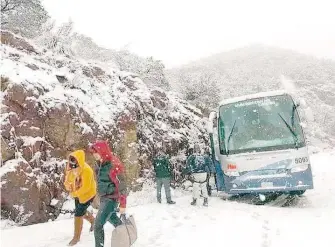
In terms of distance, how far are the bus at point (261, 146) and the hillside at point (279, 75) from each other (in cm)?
2535

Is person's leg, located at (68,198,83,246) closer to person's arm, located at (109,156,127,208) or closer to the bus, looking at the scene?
person's arm, located at (109,156,127,208)

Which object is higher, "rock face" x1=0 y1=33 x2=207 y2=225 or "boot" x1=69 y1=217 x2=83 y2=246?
"rock face" x1=0 y1=33 x2=207 y2=225

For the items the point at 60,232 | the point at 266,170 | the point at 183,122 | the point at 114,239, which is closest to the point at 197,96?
the point at 183,122

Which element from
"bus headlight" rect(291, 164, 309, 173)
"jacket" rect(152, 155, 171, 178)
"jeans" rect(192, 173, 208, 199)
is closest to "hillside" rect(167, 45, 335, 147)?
"jacket" rect(152, 155, 171, 178)

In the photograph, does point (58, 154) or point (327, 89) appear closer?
point (58, 154)

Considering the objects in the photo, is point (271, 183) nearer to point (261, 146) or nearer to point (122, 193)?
point (261, 146)

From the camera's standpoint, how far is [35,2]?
15.4 meters

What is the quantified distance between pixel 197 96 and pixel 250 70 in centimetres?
4030

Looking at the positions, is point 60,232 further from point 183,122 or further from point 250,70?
point 250,70

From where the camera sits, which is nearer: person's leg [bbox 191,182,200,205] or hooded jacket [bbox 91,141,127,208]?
hooded jacket [bbox 91,141,127,208]

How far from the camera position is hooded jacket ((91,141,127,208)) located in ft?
20.2

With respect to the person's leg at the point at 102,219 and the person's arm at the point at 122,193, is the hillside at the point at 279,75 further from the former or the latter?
the person's leg at the point at 102,219

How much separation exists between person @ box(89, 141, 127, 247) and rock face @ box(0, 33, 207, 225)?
300 cm

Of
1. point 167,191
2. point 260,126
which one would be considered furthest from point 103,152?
point 260,126
